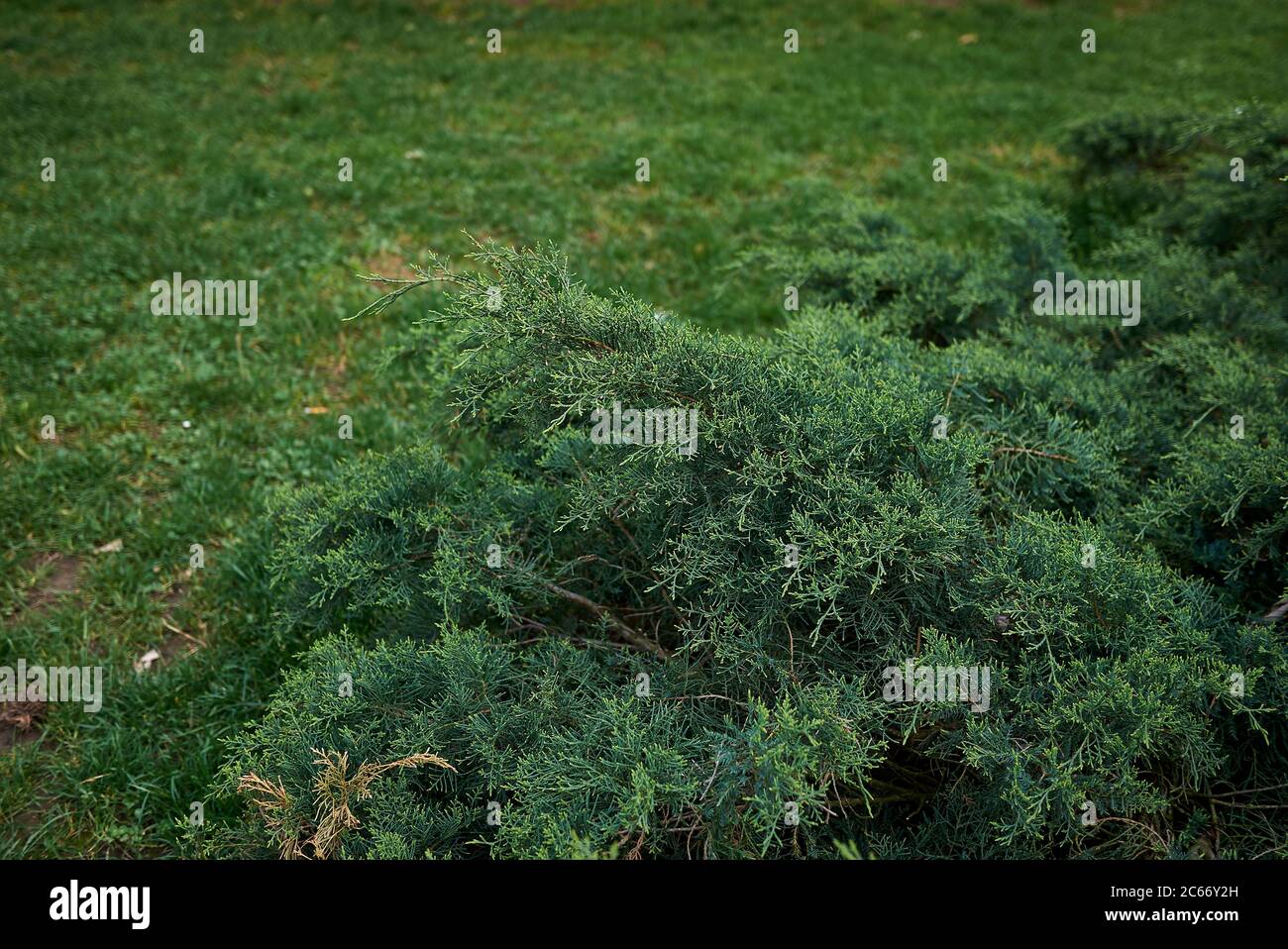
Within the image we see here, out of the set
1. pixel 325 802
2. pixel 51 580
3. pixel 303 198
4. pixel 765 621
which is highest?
pixel 303 198

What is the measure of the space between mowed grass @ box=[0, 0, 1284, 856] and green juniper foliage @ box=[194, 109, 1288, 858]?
90 cm

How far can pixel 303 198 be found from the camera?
21.0 ft

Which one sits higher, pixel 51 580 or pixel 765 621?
pixel 51 580

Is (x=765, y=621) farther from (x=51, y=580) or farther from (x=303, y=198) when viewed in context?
(x=303, y=198)

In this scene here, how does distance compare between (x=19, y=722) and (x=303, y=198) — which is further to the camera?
(x=303, y=198)

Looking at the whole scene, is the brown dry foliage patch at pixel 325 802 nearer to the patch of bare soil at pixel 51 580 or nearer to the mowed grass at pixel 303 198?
the mowed grass at pixel 303 198

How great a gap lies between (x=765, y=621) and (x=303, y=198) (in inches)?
211

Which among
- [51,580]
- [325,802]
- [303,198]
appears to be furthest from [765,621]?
[303,198]

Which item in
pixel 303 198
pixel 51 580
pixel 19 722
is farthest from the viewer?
pixel 303 198

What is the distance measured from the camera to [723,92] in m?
8.23

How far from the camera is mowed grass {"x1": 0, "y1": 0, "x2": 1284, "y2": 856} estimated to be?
3490mm
